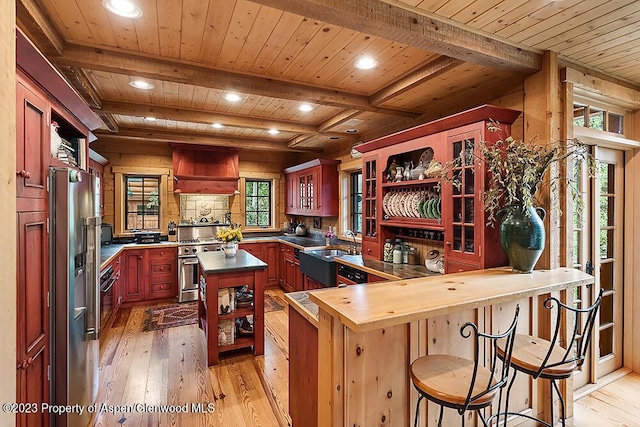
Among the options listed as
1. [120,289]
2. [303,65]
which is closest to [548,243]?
[303,65]

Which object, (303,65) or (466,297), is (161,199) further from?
(466,297)

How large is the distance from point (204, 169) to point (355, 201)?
273 cm

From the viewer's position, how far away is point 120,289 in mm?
4547

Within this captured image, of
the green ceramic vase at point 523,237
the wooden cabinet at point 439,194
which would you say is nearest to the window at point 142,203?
the wooden cabinet at point 439,194

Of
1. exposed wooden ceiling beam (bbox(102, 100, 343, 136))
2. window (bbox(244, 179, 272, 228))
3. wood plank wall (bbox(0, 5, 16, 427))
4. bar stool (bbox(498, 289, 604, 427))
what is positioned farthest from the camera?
window (bbox(244, 179, 272, 228))

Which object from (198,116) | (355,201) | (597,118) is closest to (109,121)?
(198,116)

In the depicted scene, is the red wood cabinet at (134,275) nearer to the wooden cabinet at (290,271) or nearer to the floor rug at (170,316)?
the floor rug at (170,316)

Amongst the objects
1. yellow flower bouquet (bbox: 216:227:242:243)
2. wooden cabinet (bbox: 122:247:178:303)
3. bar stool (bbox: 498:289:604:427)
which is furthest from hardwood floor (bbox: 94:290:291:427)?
bar stool (bbox: 498:289:604:427)

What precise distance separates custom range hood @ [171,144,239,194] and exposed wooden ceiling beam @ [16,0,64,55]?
10.9ft

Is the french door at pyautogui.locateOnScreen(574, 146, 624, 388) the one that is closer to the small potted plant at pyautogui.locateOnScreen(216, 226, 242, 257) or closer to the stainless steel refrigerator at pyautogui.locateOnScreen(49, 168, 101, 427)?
the small potted plant at pyautogui.locateOnScreen(216, 226, 242, 257)

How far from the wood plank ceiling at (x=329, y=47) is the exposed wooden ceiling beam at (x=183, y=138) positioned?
1297 millimetres

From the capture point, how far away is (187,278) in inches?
197

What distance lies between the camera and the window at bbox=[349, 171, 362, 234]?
16.5 ft

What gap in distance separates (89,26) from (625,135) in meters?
4.24
